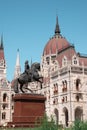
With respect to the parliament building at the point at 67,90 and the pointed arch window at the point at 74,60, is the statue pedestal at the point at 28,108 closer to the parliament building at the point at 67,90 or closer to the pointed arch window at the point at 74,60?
the parliament building at the point at 67,90

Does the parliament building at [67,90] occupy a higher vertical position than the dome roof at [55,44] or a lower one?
lower

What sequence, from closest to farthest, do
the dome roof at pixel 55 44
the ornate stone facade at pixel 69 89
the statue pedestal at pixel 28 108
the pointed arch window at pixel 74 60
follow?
the statue pedestal at pixel 28 108
the ornate stone facade at pixel 69 89
the pointed arch window at pixel 74 60
the dome roof at pixel 55 44

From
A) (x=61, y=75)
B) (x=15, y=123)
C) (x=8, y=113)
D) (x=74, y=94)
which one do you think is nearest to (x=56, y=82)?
(x=61, y=75)

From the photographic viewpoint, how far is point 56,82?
60.1 meters

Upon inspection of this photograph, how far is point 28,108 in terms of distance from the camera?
67.9 ft

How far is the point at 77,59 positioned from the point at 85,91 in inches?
273

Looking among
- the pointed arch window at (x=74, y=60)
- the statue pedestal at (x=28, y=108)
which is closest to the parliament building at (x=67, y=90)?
the pointed arch window at (x=74, y=60)

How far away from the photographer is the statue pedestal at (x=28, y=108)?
66.5ft

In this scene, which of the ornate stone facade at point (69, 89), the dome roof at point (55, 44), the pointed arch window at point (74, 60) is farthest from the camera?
Answer: the dome roof at point (55, 44)

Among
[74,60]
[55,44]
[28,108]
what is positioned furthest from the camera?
[55,44]

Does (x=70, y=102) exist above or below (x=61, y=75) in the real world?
below

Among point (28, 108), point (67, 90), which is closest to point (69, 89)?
point (67, 90)

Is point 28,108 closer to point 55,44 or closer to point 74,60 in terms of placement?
point 74,60

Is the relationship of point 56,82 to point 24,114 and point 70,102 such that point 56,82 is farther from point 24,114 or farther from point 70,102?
point 24,114
